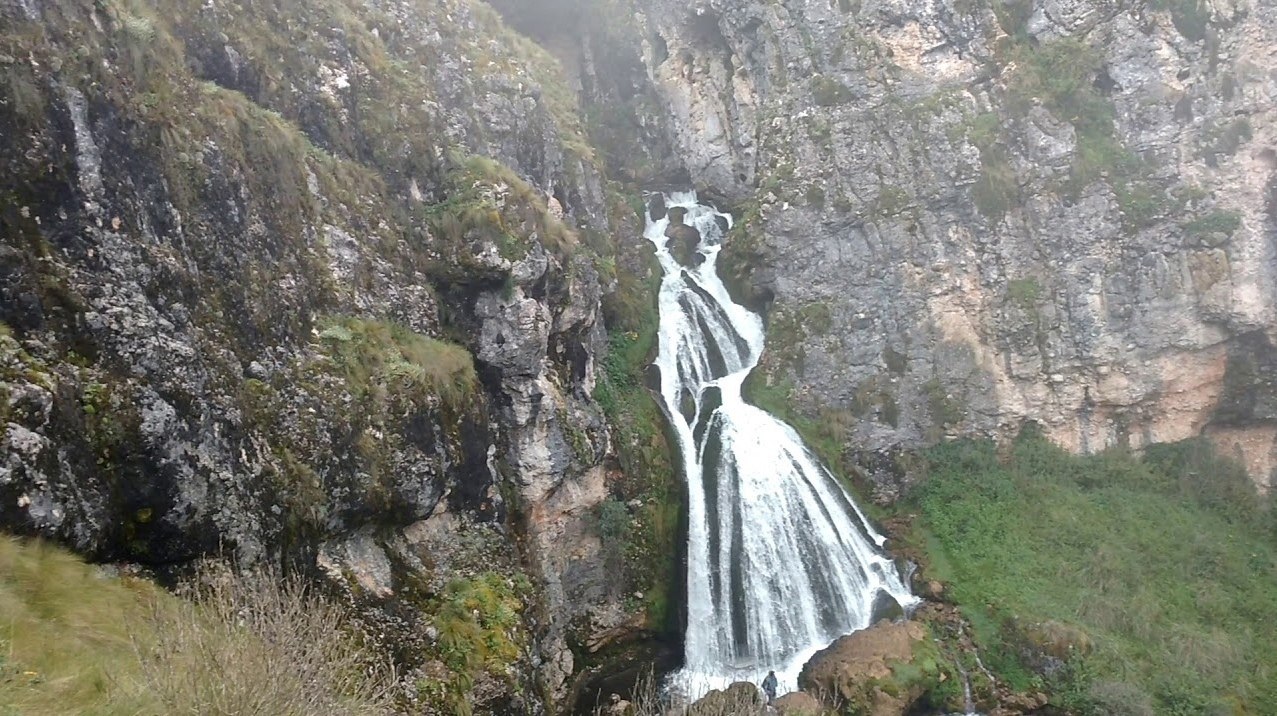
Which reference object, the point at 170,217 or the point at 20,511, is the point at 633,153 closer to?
the point at 170,217

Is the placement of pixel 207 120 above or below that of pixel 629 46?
below

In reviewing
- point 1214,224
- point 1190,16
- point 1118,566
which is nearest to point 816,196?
point 1214,224

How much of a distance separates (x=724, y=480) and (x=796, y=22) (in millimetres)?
18086

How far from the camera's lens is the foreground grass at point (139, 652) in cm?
587

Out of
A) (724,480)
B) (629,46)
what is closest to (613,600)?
(724,480)

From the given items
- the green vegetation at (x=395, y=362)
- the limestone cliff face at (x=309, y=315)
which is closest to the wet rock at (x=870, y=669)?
the limestone cliff face at (x=309, y=315)

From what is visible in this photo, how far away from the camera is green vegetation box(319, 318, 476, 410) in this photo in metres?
13.6

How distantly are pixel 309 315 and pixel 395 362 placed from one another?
5.65 feet

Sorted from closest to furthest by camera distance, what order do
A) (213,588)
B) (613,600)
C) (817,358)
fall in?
(213,588) < (613,600) < (817,358)

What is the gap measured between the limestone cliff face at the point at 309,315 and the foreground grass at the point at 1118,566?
9.83m

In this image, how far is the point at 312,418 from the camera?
12.4m

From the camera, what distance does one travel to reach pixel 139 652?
6.27 m

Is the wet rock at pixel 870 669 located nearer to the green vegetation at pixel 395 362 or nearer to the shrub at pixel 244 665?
→ the green vegetation at pixel 395 362

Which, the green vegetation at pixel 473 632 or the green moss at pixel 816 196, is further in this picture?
the green moss at pixel 816 196
